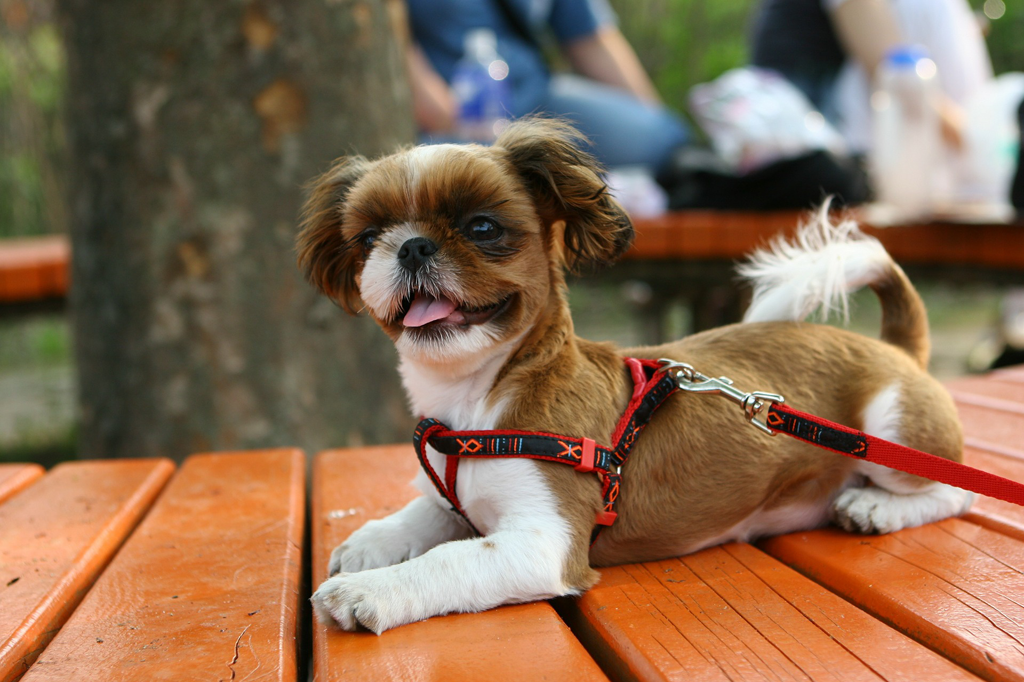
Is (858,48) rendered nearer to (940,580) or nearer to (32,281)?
(940,580)

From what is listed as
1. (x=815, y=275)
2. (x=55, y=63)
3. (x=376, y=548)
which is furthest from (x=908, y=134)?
(x=55, y=63)

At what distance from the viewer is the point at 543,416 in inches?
67.1

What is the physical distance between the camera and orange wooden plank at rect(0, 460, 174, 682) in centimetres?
159

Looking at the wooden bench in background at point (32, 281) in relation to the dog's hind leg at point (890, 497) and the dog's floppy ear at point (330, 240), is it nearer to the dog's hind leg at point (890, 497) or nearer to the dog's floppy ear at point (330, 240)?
the dog's floppy ear at point (330, 240)

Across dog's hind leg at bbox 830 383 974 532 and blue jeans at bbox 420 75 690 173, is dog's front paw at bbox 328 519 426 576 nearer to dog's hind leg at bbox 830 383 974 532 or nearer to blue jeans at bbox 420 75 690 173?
dog's hind leg at bbox 830 383 974 532

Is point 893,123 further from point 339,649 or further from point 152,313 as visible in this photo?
point 339,649

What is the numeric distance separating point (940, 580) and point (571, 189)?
3.46 ft

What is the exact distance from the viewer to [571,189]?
1.76 meters

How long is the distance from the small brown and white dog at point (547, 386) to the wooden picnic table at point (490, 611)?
0.07 metres

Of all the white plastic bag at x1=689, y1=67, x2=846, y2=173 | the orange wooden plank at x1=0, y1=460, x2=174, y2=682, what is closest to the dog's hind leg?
the orange wooden plank at x1=0, y1=460, x2=174, y2=682

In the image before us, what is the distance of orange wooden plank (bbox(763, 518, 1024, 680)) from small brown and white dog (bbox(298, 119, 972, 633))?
0.08 meters

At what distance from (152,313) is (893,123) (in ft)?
13.3

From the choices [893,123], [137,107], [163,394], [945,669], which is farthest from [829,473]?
[893,123]

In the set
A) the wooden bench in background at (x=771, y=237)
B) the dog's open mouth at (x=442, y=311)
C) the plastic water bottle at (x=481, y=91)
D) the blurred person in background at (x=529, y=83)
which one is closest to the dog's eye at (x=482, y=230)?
the dog's open mouth at (x=442, y=311)
